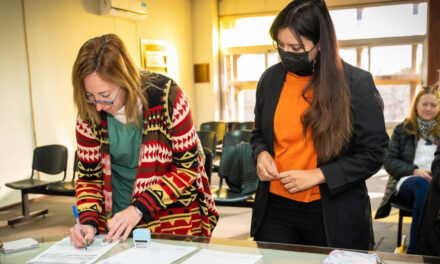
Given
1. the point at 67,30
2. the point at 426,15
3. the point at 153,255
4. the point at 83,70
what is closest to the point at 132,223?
the point at 153,255

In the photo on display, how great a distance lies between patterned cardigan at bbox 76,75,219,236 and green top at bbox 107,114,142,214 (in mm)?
33

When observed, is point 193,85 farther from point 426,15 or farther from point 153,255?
point 153,255

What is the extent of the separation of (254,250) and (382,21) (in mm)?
7656

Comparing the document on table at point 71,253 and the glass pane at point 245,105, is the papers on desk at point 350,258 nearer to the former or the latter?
the document on table at point 71,253

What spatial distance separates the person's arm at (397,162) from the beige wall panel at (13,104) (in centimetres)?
443

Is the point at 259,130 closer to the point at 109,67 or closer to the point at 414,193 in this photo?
the point at 109,67

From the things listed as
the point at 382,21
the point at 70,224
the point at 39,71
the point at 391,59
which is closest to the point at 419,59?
the point at 391,59

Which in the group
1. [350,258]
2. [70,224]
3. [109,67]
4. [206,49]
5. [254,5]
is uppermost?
[254,5]

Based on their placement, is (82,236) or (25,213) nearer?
(82,236)

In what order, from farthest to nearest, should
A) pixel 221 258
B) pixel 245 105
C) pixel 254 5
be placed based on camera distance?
pixel 245 105
pixel 254 5
pixel 221 258

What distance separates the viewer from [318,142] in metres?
1.45

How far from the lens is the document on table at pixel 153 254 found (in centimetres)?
121

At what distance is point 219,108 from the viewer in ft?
30.2

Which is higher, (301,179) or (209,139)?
(301,179)
